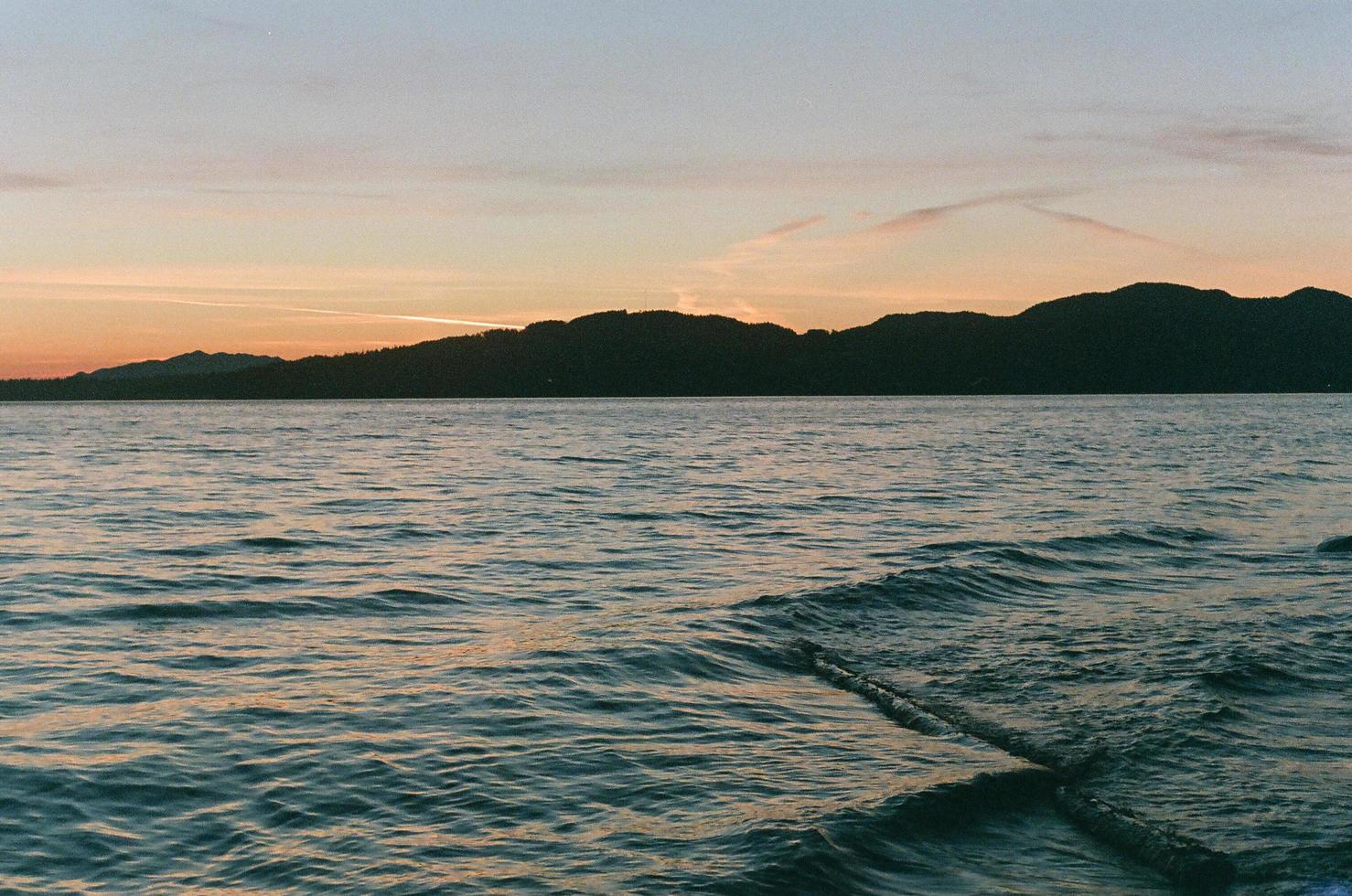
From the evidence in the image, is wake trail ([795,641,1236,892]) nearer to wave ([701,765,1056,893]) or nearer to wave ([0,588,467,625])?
wave ([701,765,1056,893])

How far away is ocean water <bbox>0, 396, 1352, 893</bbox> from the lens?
8133 millimetres

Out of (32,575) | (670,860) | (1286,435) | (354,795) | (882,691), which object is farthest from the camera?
(1286,435)

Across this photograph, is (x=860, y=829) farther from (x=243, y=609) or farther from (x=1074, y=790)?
(x=243, y=609)

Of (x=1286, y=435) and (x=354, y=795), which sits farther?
(x=1286, y=435)

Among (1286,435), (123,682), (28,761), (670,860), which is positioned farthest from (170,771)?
(1286,435)

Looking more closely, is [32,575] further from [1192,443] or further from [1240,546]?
[1192,443]

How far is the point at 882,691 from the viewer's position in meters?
12.7

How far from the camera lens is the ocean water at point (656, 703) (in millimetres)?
8133

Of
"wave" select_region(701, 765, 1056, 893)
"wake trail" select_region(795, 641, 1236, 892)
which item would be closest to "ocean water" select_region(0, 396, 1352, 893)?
"wave" select_region(701, 765, 1056, 893)

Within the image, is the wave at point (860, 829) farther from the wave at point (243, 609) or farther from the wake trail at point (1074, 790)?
the wave at point (243, 609)

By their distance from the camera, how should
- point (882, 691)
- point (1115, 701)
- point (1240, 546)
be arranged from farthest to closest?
1. point (1240, 546)
2. point (882, 691)
3. point (1115, 701)

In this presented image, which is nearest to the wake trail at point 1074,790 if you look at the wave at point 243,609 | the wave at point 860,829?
the wave at point 860,829

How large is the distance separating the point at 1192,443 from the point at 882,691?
7443 centimetres

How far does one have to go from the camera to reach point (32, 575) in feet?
70.2
